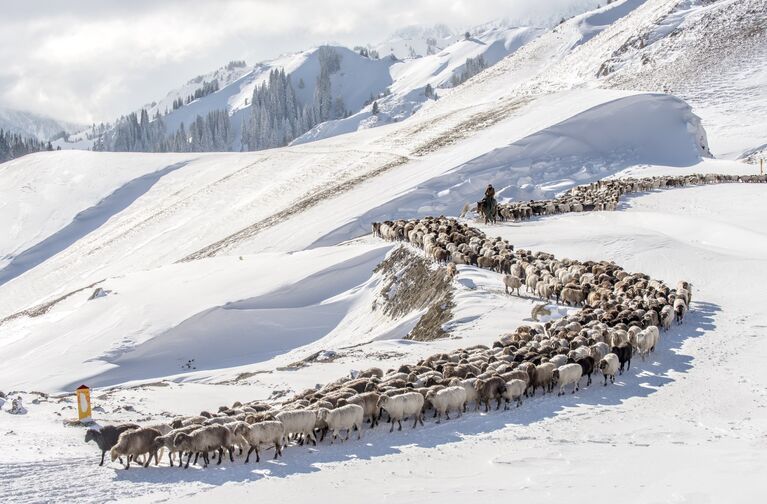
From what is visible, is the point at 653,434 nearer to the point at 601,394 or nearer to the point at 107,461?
the point at 601,394

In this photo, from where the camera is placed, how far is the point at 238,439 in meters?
12.1

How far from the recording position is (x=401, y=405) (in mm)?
13453

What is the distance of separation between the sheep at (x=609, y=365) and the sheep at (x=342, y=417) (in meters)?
5.52

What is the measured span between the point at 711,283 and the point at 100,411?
748 inches

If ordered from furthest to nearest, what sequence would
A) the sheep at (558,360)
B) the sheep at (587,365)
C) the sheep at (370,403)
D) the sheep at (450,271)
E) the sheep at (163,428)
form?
the sheep at (450,271), the sheep at (587,365), the sheep at (558,360), the sheep at (370,403), the sheep at (163,428)

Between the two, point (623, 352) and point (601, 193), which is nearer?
point (623, 352)

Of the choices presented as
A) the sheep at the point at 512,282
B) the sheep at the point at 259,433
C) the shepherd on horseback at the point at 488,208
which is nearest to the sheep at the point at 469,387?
the sheep at the point at 259,433

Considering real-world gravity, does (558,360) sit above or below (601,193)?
below

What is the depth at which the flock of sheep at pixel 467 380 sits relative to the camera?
39.6ft

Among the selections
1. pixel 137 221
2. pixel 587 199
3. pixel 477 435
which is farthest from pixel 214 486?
pixel 137 221

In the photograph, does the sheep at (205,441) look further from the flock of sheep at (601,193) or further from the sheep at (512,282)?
the flock of sheep at (601,193)

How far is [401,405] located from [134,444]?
4395mm

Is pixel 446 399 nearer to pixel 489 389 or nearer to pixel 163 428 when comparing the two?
pixel 489 389

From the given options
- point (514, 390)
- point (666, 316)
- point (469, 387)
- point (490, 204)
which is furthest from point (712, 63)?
point (469, 387)
